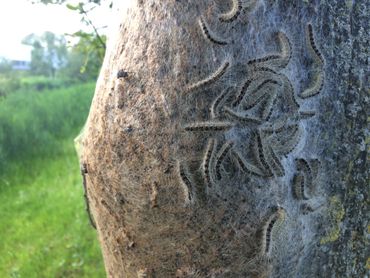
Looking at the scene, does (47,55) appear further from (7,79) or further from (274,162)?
(274,162)

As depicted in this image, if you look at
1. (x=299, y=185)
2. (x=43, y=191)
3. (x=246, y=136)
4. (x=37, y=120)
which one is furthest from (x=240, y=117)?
(x=37, y=120)

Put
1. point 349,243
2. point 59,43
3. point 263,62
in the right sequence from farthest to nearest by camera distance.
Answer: point 59,43
point 349,243
point 263,62

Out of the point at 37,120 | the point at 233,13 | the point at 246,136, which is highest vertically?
the point at 233,13

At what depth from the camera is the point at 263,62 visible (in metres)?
1.98

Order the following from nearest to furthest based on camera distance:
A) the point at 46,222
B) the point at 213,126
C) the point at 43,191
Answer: the point at 213,126
the point at 46,222
the point at 43,191

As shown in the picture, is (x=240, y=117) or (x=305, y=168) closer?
(x=240, y=117)

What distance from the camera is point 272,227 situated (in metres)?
2.01

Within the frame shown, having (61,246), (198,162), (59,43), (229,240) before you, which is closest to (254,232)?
(229,240)

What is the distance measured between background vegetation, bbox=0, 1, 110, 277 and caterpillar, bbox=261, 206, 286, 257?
2.68 meters

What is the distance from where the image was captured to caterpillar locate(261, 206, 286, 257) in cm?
202

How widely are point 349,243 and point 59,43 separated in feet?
41.7

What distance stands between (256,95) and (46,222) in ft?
19.8

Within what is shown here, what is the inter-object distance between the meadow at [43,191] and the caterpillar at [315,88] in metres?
4.68

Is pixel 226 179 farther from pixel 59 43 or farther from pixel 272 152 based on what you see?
pixel 59 43
